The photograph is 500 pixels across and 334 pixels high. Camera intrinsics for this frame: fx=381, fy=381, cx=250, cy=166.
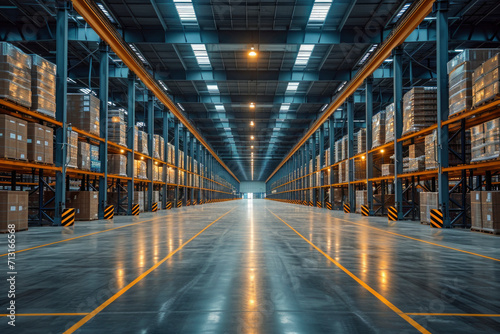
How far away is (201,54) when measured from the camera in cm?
2434

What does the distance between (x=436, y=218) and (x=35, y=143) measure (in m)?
15.6

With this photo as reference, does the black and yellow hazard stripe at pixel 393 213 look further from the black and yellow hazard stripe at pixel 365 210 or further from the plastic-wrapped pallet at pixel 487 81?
the plastic-wrapped pallet at pixel 487 81

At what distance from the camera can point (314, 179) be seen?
41.2m

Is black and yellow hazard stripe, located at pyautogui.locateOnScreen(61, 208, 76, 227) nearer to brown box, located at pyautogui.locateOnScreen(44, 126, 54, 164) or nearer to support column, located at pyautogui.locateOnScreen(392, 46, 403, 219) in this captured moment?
brown box, located at pyautogui.locateOnScreen(44, 126, 54, 164)

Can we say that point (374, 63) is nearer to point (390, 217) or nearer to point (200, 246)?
point (390, 217)

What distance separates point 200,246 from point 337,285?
4.81m

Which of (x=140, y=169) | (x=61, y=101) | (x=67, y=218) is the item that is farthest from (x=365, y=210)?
(x=61, y=101)

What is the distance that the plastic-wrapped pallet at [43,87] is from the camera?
13.8 metres

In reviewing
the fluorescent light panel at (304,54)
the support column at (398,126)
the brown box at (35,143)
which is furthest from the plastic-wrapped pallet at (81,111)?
the support column at (398,126)

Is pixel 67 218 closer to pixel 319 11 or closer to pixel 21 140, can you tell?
pixel 21 140

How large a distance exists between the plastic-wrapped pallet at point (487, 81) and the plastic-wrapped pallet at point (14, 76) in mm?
15422

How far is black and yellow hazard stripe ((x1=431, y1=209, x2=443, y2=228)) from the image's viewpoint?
15.3 meters

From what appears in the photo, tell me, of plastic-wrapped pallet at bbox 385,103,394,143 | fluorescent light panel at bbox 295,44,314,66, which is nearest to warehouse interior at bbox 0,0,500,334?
fluorescent light panel at bbox 295,44,314,66

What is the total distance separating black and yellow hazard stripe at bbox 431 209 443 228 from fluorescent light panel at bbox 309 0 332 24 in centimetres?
1093
